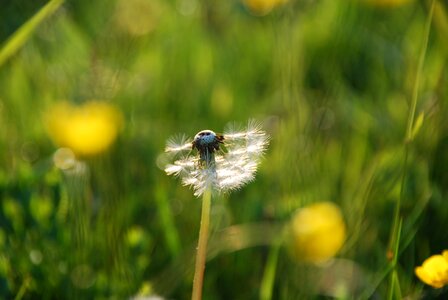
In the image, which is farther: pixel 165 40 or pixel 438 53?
pixel 165 40

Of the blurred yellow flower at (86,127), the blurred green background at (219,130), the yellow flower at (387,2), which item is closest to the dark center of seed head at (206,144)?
the blurred green background at (219,130)

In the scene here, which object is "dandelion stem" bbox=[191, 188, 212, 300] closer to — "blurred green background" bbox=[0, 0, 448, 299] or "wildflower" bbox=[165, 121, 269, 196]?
"wildflower" bbox=[165, 121, 269, 196]

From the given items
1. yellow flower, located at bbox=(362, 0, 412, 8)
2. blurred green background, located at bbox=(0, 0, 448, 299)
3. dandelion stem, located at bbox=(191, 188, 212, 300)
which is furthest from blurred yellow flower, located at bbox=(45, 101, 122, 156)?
yellow flower, located at bbox=(362, 0, 412, 8)

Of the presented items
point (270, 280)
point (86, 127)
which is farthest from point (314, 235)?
point (86, 127)

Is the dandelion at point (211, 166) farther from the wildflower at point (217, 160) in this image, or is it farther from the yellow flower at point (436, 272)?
the yellow flower at point (436, 272)

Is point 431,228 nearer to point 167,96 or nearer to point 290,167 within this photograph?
point 290,167

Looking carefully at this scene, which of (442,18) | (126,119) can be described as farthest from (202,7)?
(442,18)
